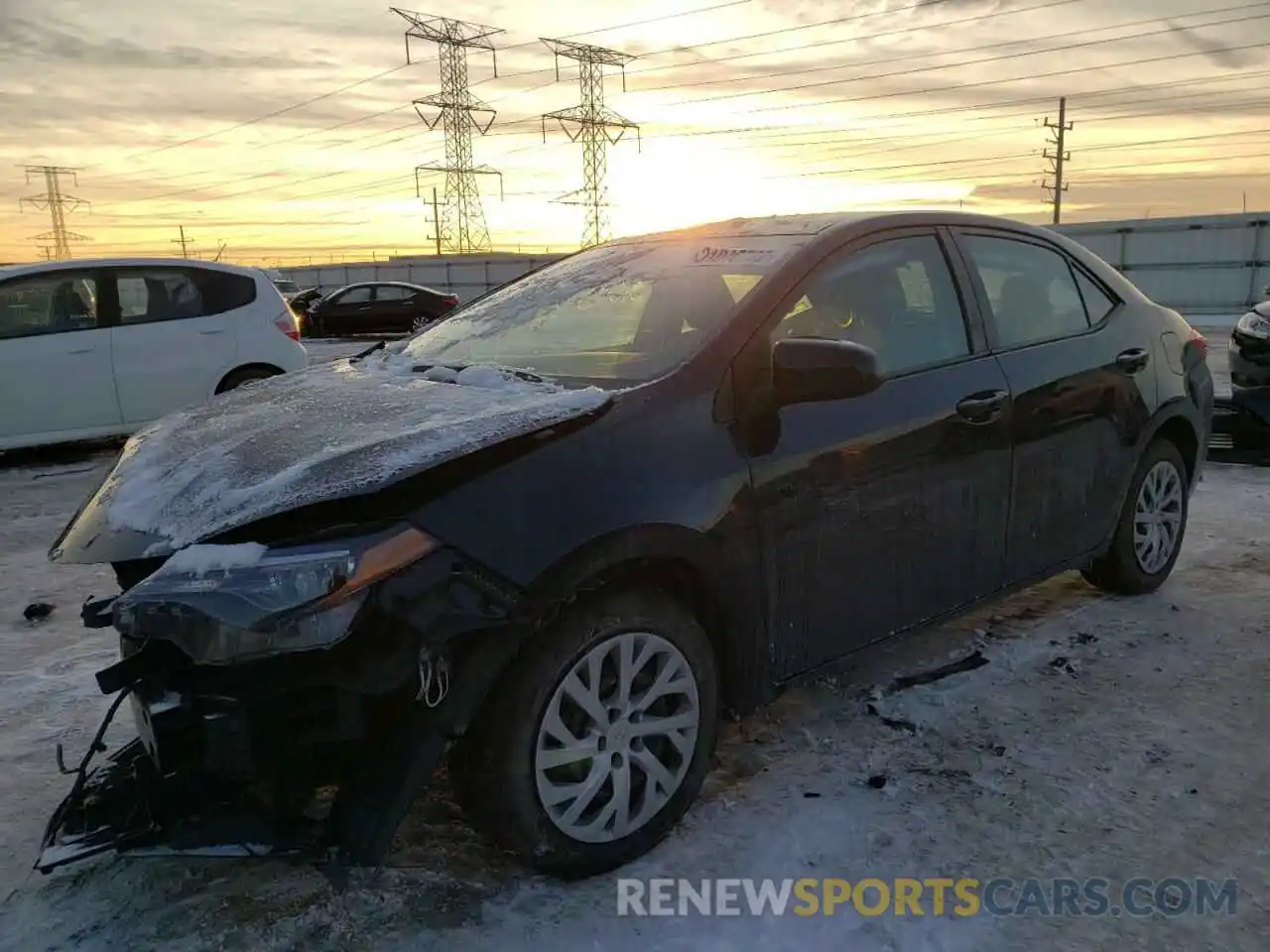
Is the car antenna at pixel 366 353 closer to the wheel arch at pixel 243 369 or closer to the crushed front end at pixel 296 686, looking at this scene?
the crushed front end at pixel 296 686

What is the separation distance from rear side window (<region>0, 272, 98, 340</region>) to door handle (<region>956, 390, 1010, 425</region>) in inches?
283

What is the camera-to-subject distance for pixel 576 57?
44.3m

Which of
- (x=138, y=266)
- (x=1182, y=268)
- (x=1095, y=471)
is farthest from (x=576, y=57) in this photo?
(x=1095, y=471)

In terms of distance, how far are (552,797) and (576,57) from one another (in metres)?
46.2

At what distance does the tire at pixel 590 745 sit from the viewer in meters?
2.28

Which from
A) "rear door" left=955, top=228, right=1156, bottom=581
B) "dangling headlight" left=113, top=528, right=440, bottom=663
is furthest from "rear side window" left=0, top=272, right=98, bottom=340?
"rear door" left=955, top=228, right=1156, bottom=581

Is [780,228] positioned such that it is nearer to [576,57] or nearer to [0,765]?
[0,765]

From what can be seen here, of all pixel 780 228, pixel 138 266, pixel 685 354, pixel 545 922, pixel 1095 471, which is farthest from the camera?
pixel 138 266

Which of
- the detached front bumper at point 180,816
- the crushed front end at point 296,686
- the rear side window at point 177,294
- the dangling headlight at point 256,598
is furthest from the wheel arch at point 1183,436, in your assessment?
the rear side window at point 177,294

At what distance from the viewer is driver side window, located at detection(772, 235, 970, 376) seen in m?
3.09

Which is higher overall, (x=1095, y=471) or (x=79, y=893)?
(x=1095, y=471)

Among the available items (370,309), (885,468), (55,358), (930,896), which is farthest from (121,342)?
(370,309)

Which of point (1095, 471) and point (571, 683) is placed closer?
point (571, 683)

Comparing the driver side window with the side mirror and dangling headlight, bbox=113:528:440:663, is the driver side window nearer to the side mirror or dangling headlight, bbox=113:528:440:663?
the side mirror
